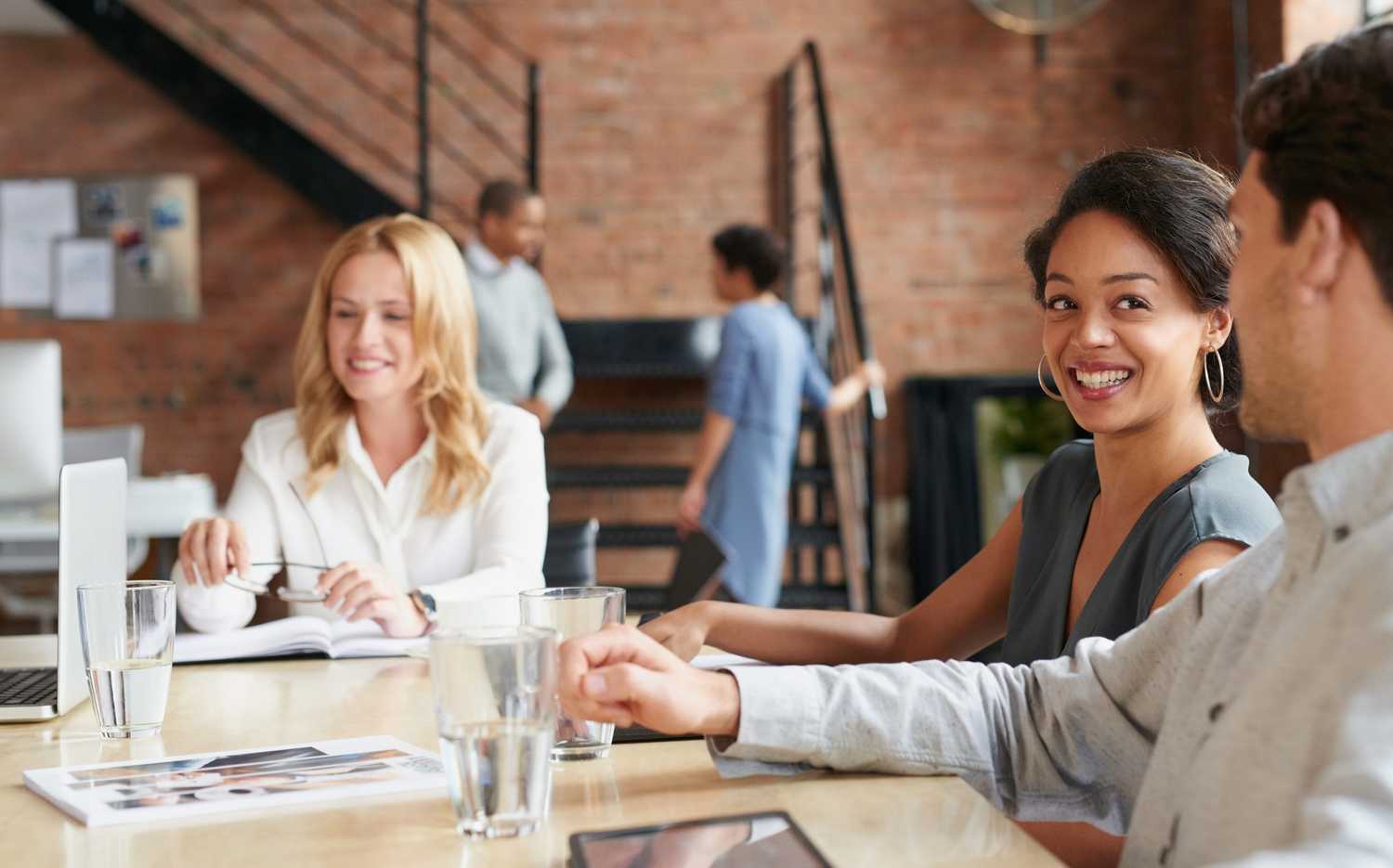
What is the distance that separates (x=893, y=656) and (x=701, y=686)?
23.5 inches

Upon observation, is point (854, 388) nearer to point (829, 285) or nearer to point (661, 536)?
point (829, 285)

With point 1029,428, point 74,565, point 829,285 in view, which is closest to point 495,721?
point 74,565

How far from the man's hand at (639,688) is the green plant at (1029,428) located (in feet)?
15.9

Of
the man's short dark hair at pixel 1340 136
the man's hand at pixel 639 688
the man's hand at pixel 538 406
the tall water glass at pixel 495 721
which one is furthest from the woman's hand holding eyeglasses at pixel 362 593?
the man's hand at pixel 538 406

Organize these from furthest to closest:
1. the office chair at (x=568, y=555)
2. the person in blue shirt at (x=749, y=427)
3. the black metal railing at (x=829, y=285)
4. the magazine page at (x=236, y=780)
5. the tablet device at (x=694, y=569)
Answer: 1. the black metal railing at (x=829, y=285)
2. the person in blue shirt at (x=749, y=427)
3. the office chair at (x=568, y=555)
4. the tablet device at (x=694, y=569)
5. the magazine page at (x=236, y=780)

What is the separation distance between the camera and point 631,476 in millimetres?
5152

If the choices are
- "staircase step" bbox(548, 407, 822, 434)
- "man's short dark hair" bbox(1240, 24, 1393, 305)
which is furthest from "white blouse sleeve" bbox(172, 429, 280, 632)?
"staircase step" bbox(548, 407, 822, 434)

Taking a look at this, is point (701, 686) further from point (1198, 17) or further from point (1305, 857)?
point (1198, 17)

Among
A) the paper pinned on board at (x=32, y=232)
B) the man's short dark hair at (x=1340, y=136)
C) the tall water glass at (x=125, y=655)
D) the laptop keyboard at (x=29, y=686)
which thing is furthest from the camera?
the paper pinned on board at (x=32, y=232)

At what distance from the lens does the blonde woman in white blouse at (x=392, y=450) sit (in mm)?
2041

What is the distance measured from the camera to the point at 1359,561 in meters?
0.77

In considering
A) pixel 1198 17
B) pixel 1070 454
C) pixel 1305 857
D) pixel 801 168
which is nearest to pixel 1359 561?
pixel 1305 857

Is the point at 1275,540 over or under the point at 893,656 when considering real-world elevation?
over

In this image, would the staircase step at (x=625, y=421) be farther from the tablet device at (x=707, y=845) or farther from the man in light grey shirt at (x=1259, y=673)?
the tablet device at (x=707, y=845)
